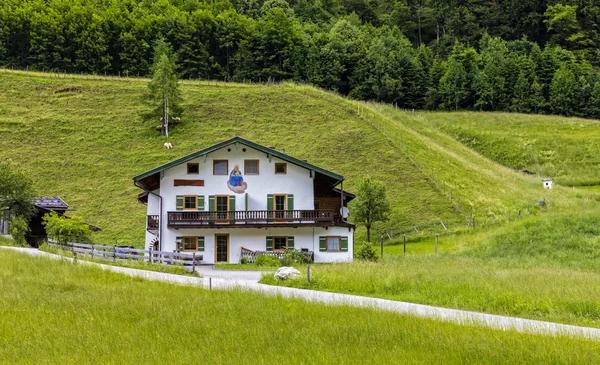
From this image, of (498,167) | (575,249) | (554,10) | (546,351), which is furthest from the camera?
(554,10)

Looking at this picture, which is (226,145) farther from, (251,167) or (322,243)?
(322,243)

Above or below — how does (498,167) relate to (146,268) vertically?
above

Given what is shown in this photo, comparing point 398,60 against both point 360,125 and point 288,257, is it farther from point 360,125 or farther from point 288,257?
point 288,257

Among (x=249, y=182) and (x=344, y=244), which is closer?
(x=344, y=244)

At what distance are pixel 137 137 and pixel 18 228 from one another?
32.5 meters

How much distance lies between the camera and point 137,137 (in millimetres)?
72188

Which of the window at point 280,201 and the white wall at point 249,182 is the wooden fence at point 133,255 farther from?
the window at point 280,201

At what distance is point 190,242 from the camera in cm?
3972

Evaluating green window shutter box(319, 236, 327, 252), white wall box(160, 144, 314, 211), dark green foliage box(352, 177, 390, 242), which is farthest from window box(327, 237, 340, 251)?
dark green foliage box(352, 177, 390, 242)

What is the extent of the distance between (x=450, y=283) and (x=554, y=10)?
145777mm

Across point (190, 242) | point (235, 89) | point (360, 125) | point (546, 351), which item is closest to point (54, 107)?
point (235, 89)


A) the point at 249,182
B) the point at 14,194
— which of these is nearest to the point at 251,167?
the point at 249,182

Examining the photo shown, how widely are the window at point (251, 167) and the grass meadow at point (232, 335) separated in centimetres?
2266

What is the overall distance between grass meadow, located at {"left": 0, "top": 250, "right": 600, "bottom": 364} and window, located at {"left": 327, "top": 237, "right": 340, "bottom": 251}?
21.5m
